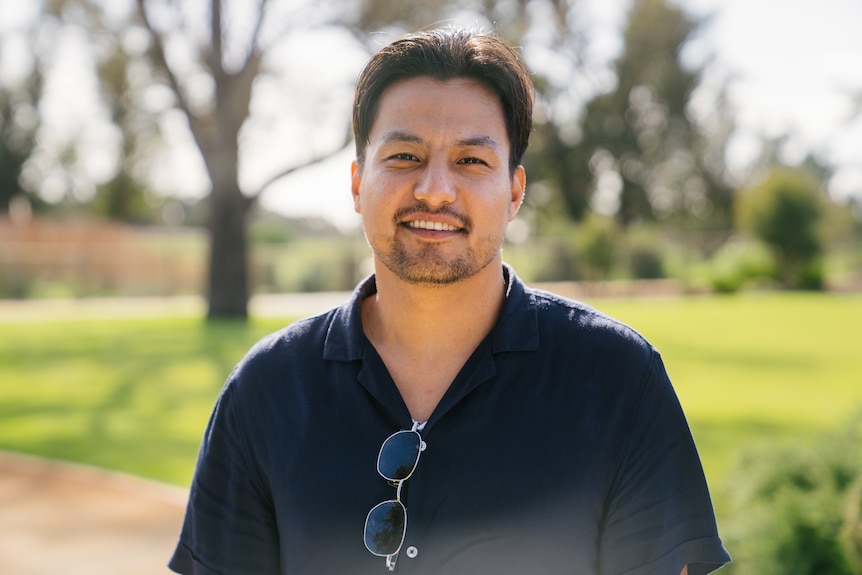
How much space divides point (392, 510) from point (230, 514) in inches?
14.7

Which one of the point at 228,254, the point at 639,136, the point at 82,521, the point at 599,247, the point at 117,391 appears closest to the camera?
the point at 82,521

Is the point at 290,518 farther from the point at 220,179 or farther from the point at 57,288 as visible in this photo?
the point at 57,288

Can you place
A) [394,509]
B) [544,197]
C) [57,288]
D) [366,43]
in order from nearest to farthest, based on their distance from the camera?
[394,509]
[366,43]
[57,288]
[544,197]

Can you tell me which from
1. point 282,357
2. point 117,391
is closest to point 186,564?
point 282,357

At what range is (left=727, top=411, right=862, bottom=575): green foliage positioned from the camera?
336 centimetres

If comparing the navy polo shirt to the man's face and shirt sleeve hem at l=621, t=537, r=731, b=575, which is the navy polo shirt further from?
the man's face

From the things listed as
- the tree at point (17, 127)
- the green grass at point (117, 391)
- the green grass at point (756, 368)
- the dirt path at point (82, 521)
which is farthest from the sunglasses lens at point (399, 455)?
the tree at point (17, 127)

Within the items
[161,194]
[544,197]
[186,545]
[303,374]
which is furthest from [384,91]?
[161,194]

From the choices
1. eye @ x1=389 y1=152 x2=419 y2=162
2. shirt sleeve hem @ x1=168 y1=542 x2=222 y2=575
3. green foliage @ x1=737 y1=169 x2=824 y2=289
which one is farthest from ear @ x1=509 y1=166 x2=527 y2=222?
green foliage @ x1=737 y1=169 x2=824 y2=289

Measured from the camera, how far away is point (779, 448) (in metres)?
4.15

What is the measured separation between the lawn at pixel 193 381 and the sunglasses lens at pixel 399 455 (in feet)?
11.6

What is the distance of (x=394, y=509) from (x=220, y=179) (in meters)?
16.5

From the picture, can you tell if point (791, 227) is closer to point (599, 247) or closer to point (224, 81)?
point (599, 247)

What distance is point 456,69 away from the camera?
1.81 m
